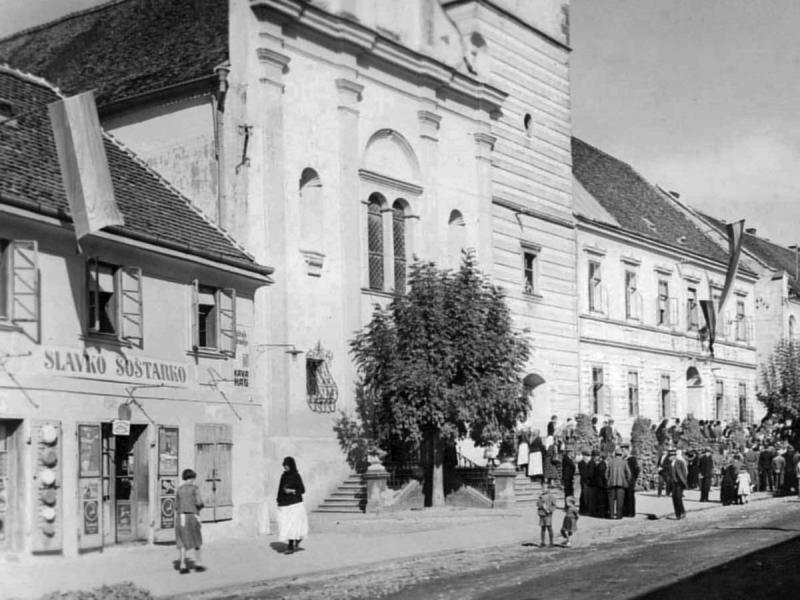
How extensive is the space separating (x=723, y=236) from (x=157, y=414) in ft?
131

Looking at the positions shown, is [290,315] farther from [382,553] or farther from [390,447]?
[382,553]

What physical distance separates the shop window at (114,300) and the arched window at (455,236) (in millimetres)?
14920

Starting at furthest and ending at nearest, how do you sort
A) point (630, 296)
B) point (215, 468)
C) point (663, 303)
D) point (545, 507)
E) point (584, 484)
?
point (663, 303) → point (630, 296) → point (584, 484) → point (215, 468) → point (545, 507)

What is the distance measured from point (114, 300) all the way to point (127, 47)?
45.6 ft

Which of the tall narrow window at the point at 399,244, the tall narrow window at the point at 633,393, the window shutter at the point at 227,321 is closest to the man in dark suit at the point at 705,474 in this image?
the tall narrow window at the point at 399,244

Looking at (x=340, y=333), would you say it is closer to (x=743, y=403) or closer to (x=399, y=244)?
(x=399, y=244)

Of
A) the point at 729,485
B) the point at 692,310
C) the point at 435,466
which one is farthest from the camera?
the point at 692,310

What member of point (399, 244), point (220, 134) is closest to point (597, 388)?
point (399, 244)

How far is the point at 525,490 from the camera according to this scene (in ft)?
107

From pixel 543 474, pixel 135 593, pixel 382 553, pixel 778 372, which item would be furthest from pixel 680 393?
pixel 135 593

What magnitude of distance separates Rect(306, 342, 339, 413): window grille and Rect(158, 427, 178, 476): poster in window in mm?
7609

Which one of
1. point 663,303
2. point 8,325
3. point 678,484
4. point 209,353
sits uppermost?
point 663,303

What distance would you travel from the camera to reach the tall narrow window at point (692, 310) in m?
51.5

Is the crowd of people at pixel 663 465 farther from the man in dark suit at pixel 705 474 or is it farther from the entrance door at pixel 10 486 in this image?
the entrance door at pixel 10 486
